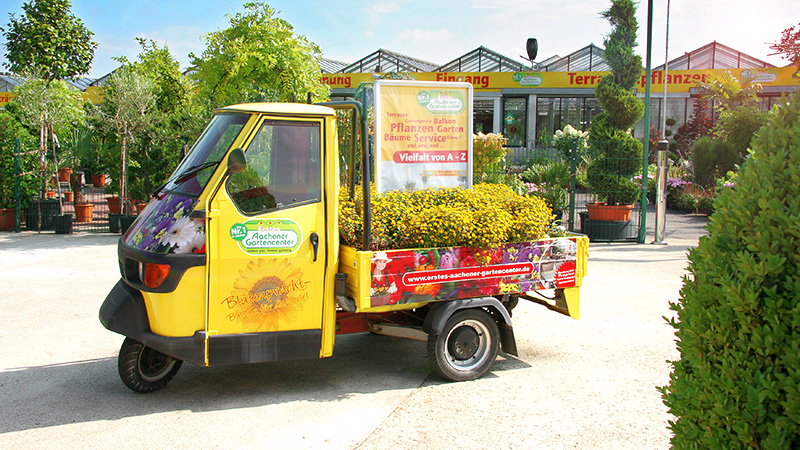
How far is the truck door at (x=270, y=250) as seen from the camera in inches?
172

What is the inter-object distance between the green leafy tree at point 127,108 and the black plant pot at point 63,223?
4.11 feet

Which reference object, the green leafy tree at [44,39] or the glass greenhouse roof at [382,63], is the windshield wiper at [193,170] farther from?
the glass greenhouse roof at [382,63]

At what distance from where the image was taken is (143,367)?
4.79 m

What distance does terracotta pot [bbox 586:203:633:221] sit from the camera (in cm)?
1365

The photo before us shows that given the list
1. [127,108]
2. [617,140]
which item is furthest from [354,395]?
[127,108]

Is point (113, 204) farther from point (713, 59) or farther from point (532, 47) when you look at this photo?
point (713, 59)

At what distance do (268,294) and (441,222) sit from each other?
58.3 inches

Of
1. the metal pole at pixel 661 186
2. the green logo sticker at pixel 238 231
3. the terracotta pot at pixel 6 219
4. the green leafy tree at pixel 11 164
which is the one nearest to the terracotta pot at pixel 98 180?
the green leafy tree at pixel 11 164

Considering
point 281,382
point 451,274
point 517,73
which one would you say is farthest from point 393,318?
point 517,73

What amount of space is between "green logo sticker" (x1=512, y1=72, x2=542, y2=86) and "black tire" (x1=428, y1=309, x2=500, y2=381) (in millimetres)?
26689

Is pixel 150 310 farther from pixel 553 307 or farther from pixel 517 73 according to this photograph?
pixel 517 73

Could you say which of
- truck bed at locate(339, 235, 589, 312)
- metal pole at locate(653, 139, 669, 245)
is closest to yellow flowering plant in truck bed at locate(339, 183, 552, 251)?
truck bed at locate(339, 235, 589, 312)

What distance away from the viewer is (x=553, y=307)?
580 cm

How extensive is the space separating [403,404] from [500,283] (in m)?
1.31
